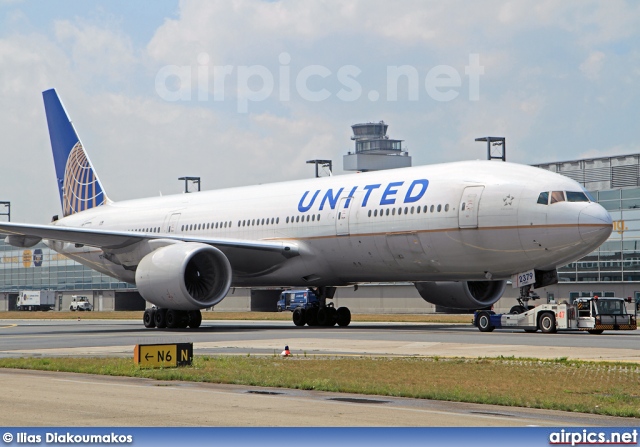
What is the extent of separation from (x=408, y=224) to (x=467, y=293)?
18.1 feet

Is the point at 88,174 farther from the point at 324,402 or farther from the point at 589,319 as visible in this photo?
the point at 324,402

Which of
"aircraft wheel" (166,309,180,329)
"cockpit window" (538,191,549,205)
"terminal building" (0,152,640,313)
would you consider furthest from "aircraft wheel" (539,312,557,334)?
"terminal building" (0,152,640,313)

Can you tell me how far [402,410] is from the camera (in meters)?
11.3

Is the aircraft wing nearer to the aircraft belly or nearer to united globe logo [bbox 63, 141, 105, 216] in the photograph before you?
the aircraft belly

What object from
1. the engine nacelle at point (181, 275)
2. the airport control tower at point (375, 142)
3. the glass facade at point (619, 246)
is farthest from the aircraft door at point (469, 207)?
the airport control tower at point (375, 142)

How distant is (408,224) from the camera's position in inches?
1172

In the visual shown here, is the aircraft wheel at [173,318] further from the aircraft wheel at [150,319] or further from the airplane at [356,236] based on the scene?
the aircraft wheel at [150,319]

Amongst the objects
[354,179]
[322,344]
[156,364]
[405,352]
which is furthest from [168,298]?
[156,364]

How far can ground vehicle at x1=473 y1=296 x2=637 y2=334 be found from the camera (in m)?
28.0

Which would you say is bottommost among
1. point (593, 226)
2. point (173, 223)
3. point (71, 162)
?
point (593, 226)

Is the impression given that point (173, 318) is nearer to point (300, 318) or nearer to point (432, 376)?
point (300, 318)

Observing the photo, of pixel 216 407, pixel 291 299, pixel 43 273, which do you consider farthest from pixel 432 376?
pixel 43 273

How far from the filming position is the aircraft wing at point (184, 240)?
33.9 m

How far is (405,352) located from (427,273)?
33.7 feet
